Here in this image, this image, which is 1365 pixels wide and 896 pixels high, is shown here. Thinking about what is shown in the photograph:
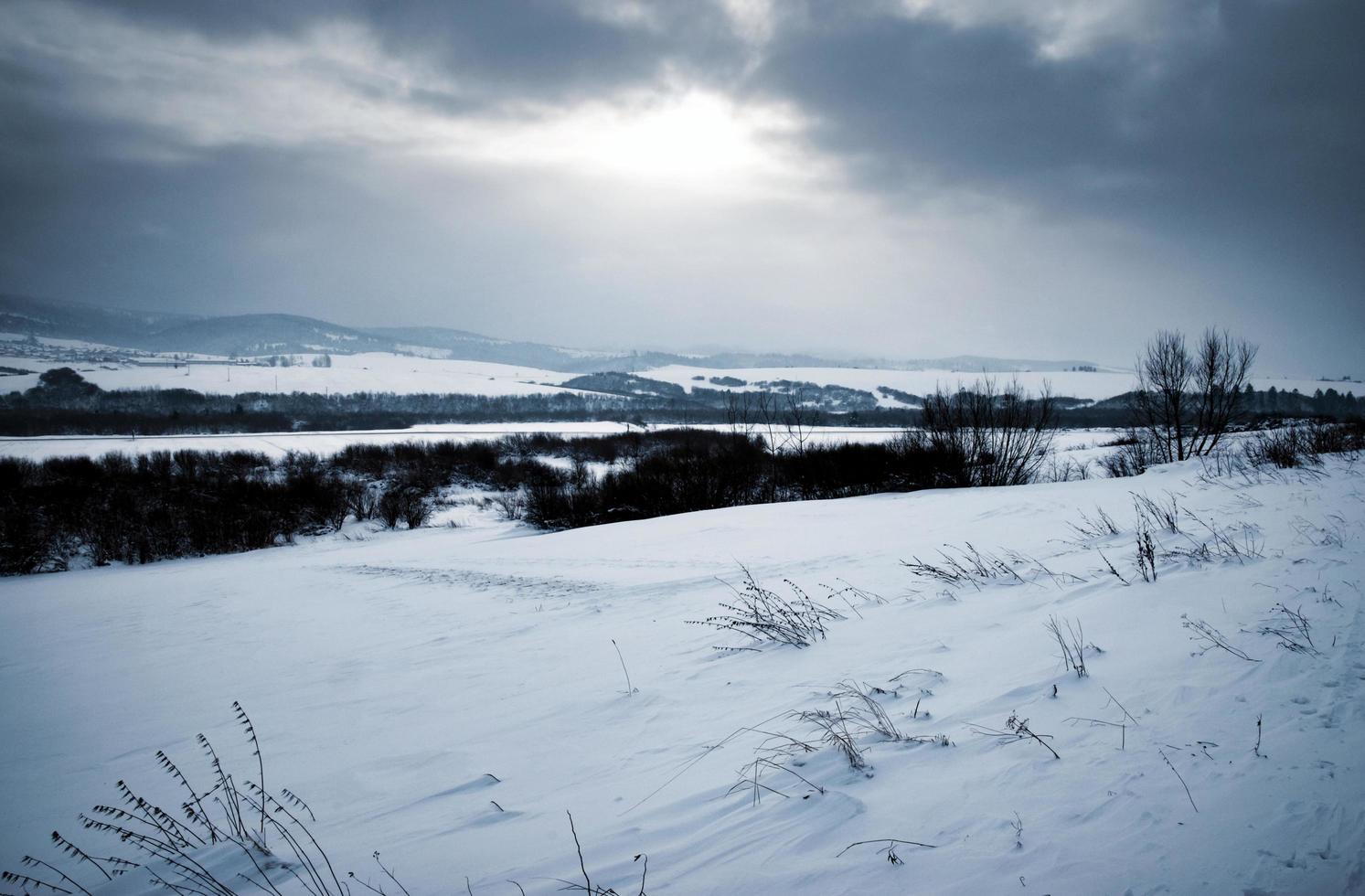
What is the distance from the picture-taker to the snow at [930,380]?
379ft

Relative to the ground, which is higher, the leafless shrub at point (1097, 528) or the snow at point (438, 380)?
the snow at point (438, 380)

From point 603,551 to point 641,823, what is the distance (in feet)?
32.9

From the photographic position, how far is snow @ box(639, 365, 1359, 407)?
379 feet

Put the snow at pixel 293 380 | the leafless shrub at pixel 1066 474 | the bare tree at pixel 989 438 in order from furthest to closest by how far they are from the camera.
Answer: the snow at pixel 293 380, the leafless shrub at pixel 1066 474, the bare tree at pixel 989 438

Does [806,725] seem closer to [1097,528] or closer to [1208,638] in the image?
[1208,638]

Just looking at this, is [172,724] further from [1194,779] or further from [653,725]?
[1194,779]

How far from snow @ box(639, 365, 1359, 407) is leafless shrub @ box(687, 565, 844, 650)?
10467cm

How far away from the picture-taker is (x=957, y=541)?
9.64m

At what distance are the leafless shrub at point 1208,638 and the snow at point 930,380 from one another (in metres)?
106

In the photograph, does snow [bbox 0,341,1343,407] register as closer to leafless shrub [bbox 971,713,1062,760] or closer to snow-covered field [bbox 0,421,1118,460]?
snow-covered field [bbox 0,421,1118,460]

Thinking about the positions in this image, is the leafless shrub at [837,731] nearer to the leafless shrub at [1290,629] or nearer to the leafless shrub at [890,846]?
the leafless shrub at [890,846]

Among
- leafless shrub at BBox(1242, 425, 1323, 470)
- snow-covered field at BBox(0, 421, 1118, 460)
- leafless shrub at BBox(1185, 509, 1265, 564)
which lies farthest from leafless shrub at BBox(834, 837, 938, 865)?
snow-covered field at BBox(0, 421, 1118, 460)

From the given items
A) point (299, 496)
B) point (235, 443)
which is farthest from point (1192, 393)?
point (235, 443)

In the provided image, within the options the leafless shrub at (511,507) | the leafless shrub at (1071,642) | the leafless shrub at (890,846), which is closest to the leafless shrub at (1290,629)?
the leafless shrub at (1071,642)
